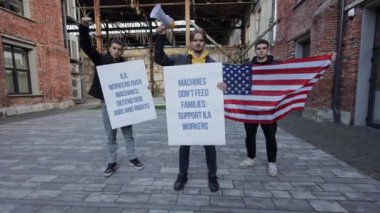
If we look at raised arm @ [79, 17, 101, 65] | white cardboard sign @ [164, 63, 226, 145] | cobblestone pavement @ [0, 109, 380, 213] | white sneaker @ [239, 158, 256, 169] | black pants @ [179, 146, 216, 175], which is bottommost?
cobblestone pavement @ [0, 109, 380, 213]

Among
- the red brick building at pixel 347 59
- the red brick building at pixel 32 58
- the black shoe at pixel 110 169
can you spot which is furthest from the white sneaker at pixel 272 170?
the red brick building at pixel 32 58

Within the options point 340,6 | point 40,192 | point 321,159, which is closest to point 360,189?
point 321,159

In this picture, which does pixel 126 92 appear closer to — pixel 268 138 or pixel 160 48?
pixel 160 48

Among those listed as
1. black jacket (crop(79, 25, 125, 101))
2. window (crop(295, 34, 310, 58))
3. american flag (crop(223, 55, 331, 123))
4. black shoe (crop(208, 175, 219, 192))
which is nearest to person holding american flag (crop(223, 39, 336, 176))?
american flag (crop(223, 55, 331, 123))

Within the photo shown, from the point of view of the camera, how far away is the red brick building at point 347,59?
672 centimetres

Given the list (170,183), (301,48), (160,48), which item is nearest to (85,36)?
(160,48)

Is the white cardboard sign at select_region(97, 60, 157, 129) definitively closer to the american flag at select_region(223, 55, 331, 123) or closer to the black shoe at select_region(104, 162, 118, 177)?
the black shoe at select_region(104, 162, 118, 177)

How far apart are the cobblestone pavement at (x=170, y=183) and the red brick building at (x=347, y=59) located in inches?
116

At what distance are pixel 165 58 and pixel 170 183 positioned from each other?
65.9 inches

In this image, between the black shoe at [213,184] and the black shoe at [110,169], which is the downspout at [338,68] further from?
the black shoe at [110,169]

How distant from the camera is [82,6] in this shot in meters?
18.8

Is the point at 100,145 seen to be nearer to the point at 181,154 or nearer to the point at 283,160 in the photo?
the point at 181,154

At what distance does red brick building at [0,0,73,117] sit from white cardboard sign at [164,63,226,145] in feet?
32.3

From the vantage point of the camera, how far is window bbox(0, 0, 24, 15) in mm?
10680
